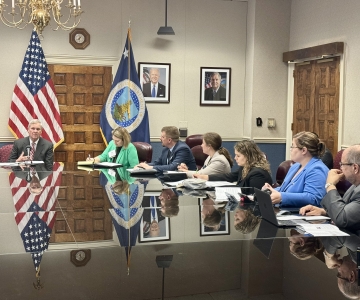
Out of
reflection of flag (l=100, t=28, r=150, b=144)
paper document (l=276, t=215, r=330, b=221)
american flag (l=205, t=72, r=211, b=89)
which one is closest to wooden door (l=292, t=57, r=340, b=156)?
american flag (l=205, t=72, r=211, b=89)

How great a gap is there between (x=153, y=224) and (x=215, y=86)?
6.18 meters

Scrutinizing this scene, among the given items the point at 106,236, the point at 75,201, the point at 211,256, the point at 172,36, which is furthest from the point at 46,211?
the point at 172,36

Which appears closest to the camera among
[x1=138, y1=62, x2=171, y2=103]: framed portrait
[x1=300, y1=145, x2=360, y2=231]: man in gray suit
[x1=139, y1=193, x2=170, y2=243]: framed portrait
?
[x1=139, y1=193, x2=170, y2=243]: framed portrait

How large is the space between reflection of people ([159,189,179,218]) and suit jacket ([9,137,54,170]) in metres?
2.34

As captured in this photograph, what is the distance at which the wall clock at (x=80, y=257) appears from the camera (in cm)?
212

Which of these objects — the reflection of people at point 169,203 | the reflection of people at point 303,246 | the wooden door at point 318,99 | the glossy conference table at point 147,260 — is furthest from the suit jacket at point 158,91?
the reflection of people at point 303,246

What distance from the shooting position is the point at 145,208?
3.57 meters

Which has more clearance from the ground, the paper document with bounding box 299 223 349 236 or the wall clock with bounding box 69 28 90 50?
the wall clock with bounding box 69 28 90 50

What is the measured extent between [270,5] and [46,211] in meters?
6.31

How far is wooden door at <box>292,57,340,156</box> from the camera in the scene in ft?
24.5

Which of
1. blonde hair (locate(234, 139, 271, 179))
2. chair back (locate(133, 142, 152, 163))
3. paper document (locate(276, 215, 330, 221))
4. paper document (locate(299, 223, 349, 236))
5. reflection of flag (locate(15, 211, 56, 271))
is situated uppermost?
blonde hair (locate(234, 139, 271, 179))

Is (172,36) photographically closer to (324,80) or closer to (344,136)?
(324,80)

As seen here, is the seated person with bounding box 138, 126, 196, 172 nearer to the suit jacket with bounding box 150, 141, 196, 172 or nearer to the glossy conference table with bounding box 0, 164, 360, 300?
the suit jacket with bounding box 150, 141, 196, 172

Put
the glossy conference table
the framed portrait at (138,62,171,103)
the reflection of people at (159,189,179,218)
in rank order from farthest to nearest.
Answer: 1. the framed portrait at (138,62,171,103)
2. the reflection of people at (159,189,179,218)
3. the glossy conference table
